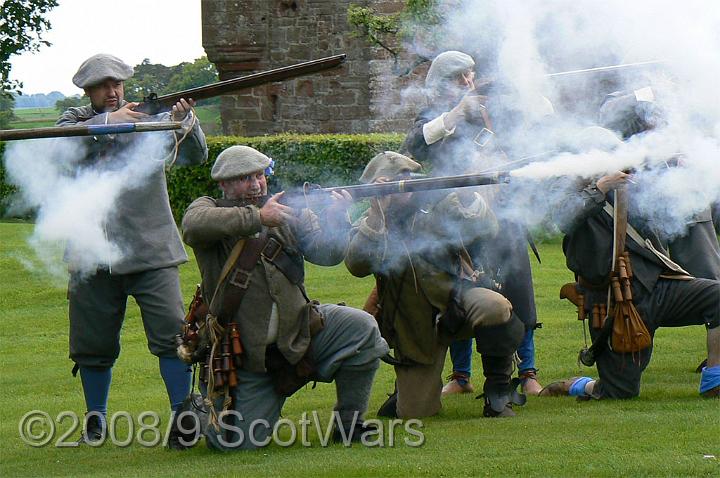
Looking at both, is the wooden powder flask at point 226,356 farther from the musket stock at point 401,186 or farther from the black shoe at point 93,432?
the black shoe at point 93,432

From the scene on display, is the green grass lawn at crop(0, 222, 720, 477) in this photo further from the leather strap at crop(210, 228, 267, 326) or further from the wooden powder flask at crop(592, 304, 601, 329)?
the leather strap at crop(210, 228, 267, 326)

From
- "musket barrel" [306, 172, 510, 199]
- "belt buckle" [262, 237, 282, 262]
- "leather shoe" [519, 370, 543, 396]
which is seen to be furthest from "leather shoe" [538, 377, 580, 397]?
"belt buckle" [262, 237, 282, 262]

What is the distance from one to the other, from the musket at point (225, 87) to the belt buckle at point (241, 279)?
1.14m

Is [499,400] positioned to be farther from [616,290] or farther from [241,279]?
[241,279]

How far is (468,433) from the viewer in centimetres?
691

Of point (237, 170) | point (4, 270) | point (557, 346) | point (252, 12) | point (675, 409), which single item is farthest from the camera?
point (252, 12)

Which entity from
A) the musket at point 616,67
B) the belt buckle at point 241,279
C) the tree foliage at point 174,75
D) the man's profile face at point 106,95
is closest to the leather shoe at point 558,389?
the musket at point 616,67

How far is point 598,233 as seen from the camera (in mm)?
7703

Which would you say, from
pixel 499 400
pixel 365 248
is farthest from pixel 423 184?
pixel 499 400

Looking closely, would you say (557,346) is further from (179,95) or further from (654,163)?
(179,95)

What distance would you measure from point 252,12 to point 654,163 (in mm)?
18248

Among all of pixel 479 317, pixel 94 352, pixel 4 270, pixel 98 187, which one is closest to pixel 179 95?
pixel 98 187

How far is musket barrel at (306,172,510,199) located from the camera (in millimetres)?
6574

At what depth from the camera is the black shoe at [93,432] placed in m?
7.37
